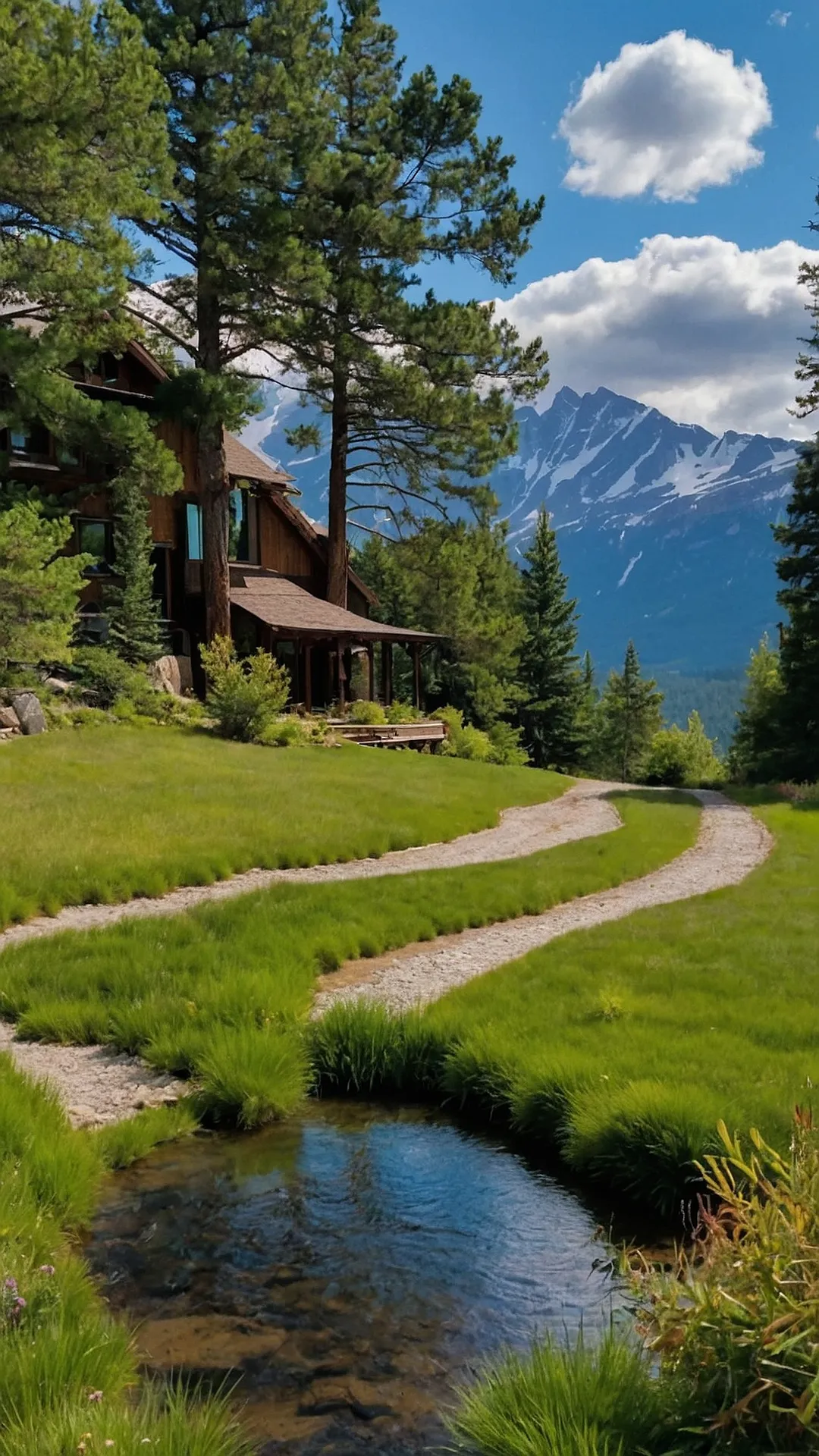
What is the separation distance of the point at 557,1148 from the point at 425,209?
1306 inches

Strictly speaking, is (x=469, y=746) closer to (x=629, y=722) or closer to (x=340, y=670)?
(x=340, y=670)

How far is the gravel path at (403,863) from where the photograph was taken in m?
12.0

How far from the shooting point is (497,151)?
3309 centimetres

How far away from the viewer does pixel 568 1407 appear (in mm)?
3596

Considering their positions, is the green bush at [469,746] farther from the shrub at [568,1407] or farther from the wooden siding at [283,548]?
the shrub at [568,1407]

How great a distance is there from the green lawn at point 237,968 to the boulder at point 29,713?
12.6 metres

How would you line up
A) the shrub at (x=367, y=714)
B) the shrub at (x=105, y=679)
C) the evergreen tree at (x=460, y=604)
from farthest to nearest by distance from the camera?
1. the evergreen tree at (x=460, y=604)
2. the shrub at (x=367, y=714)
3. the shrub at (x=105, y=679)

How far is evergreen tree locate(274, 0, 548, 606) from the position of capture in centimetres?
3133

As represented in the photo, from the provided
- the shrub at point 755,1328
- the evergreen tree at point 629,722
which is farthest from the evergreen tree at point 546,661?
the shrub at point 755,1328

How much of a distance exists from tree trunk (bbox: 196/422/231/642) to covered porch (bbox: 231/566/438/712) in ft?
6.46

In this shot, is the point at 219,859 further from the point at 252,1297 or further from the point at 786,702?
the point at 786,702

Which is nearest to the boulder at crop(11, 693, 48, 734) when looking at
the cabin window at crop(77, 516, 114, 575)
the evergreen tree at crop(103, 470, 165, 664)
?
the evergreen tree at crop(103, 470, 165, 664)

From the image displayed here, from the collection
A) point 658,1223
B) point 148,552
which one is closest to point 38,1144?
point 658,1223

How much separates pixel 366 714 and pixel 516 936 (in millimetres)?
22680
